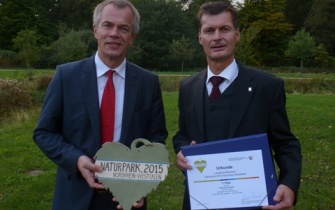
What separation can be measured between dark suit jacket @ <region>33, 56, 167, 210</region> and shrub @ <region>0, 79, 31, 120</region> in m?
13.1

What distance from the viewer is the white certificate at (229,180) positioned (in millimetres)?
2814

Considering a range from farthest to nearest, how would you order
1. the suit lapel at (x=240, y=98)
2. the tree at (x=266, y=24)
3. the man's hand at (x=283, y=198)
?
the tree at (x=266, y=24) < the suit lapel at (x=240, y=98) < the man's hand at (x=283, y=198)

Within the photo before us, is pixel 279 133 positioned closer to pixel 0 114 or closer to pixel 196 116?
pixel 196 116

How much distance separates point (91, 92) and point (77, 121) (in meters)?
0.21

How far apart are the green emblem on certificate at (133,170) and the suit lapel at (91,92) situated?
11.7 inches

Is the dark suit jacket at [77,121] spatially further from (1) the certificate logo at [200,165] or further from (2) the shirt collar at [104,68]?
(1) the certificate logo at [200,165]

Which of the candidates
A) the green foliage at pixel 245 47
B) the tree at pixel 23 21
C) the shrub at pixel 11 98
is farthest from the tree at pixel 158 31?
the shrub at pixel 11 98

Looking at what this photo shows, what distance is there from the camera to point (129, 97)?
3178mm

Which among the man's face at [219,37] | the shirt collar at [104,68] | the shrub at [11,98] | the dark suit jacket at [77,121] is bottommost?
the shrub at [11,98]

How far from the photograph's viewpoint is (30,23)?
5188 cm

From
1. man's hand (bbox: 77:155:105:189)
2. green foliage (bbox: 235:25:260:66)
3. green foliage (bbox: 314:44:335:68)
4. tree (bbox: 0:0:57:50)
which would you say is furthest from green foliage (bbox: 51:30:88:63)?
man's hand (bbox: 77:155:105:189)

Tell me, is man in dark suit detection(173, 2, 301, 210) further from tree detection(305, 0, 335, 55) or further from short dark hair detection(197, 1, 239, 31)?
tree detection(305, 0, 335, 55)

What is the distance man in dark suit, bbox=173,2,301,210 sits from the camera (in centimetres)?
302

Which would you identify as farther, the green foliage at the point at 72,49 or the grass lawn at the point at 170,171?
the green foliage at the point at 72,49
